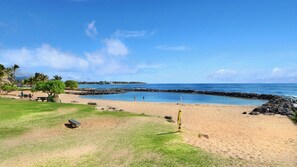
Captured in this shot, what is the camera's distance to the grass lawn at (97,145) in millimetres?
12281

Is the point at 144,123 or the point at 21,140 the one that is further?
the point at 144,123

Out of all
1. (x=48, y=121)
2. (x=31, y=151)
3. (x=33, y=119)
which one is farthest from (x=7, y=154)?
(x=33, y=119)

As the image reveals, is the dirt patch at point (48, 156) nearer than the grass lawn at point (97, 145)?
Yes

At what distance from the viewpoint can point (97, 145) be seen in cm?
1511

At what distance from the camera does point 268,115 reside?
1355 inches

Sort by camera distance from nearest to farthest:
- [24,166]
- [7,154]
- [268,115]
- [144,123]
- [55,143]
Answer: [24,166] < [7,154] < [55,143] < [144,123] < [268,115]

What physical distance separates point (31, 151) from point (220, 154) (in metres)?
10.8

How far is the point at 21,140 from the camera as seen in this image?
16.4 m

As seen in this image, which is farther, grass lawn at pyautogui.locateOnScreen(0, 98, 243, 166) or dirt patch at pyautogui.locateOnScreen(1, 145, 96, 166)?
grass lawn at pyautogui.locateOnScreen(0, 98, 243, 166)

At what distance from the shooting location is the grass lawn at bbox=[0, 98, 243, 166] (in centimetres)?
1228

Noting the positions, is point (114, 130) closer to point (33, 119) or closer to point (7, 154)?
point (7, 154)

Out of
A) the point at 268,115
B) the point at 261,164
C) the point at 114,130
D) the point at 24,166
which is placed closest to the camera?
the point at 24,166

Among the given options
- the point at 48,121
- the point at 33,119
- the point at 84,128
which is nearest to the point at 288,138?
the point at 84,128

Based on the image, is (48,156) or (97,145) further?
(97,145)
